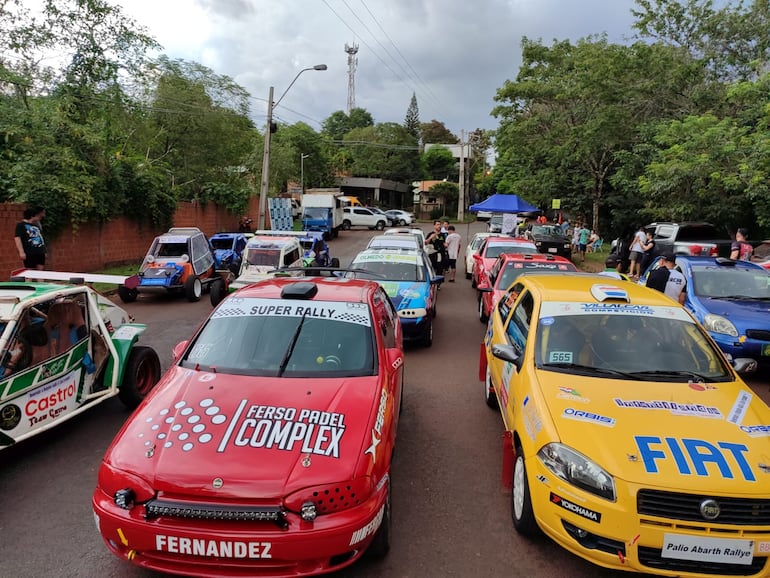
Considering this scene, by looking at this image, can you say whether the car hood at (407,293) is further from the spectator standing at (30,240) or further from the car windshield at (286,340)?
the spectator standing at (30,240)

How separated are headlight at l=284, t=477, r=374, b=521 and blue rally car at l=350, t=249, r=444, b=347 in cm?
436

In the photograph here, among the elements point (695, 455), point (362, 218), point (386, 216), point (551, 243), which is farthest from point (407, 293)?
point (386, 216)

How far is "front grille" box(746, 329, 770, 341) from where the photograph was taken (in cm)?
682

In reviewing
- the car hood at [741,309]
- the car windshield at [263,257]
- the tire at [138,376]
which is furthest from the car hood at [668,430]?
the car windshield at [263,257]

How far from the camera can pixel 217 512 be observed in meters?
2.69

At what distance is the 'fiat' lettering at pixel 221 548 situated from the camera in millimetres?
2635

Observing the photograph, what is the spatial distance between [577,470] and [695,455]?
2.25 feet

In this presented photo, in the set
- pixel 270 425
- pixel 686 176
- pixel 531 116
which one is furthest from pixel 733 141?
pixel 270 425

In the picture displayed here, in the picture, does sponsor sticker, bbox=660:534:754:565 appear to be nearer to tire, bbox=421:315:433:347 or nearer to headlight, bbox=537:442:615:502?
headlight, bbox=537:442:615:502

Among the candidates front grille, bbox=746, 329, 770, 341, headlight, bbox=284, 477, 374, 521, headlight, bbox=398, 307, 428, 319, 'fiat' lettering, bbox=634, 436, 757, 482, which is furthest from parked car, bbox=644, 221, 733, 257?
headlight, bbox=284, 477, 374, 521

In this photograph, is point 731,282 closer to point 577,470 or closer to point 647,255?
point 647,255

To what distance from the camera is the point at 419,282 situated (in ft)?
30.5

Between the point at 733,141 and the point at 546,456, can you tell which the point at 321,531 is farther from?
the point at 733,141

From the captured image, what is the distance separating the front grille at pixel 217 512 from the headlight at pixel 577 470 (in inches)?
64.3
